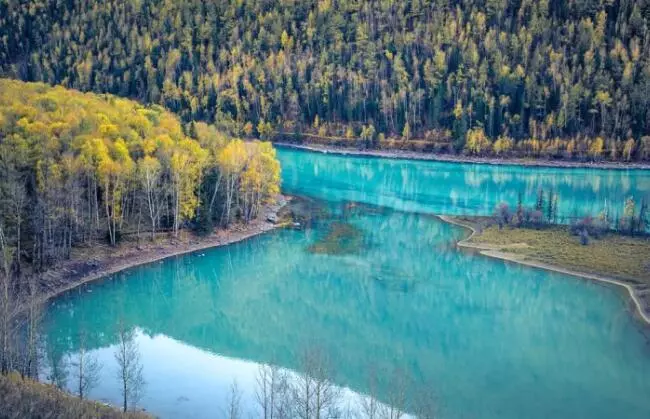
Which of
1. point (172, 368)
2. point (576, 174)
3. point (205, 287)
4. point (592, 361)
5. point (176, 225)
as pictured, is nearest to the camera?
point (172, 368)

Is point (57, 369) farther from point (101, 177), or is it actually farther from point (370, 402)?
point (101, 177)

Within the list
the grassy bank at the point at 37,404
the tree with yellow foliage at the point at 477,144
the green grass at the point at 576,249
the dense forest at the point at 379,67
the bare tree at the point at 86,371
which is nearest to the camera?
the grassy bank at the point at 37,404

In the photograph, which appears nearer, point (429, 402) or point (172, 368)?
point (429, 402)

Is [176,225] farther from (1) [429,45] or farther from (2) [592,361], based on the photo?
(1) [429,45]

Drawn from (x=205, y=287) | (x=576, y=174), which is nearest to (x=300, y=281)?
(x=205, y=287)

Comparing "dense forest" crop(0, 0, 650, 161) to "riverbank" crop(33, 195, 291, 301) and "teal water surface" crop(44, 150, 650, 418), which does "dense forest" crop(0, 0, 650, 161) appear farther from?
"riverbank" crop(33, 195, 291, 301)

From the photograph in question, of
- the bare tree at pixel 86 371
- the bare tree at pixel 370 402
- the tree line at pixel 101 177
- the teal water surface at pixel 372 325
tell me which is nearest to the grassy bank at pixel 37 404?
the bare tree at pixel 86 371

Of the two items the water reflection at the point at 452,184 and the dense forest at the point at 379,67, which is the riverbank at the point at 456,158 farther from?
the dense forest at the point at 379,67
